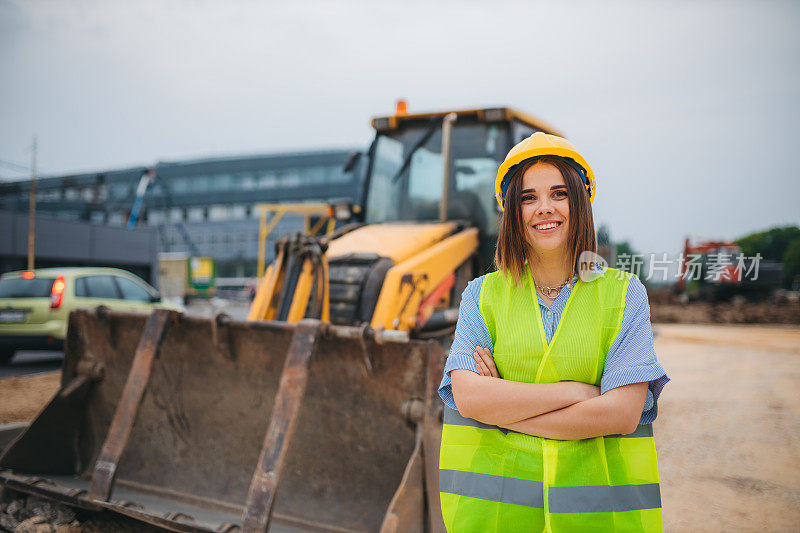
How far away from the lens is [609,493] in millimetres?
→ 1425

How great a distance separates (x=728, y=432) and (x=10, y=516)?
222 inches

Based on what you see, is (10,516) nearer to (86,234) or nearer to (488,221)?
(488,221)

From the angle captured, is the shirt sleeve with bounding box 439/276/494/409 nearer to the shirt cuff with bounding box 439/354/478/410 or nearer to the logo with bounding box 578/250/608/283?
the shirt cuff with bounding box 439/354/478/410

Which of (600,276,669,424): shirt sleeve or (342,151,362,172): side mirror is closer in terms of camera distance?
(600,276,669,424): shirt sleeve

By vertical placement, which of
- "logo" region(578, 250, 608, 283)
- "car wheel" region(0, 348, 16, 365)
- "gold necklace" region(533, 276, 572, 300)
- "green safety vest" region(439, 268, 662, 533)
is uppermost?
"logo" region(578, 250, 608, 283)

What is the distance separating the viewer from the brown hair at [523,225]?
5.00ft

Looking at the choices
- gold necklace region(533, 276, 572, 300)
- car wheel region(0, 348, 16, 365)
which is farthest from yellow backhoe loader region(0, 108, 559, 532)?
car wheel region(0, 348, 16, 365)

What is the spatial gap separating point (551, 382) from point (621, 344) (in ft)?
0.62

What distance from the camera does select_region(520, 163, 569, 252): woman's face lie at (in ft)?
5.01

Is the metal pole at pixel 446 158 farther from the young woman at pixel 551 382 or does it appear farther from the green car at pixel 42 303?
the green car at pixel 42 303

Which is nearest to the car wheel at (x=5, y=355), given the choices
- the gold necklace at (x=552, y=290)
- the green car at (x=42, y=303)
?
the green car at (x=42, y=303)

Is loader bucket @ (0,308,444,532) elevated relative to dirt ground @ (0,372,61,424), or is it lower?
elevated

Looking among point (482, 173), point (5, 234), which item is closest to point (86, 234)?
point (5, 234)

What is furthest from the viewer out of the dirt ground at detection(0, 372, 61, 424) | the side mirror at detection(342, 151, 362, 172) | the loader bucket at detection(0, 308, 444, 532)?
the side mirror at detection(342, 151, 362, 172)
